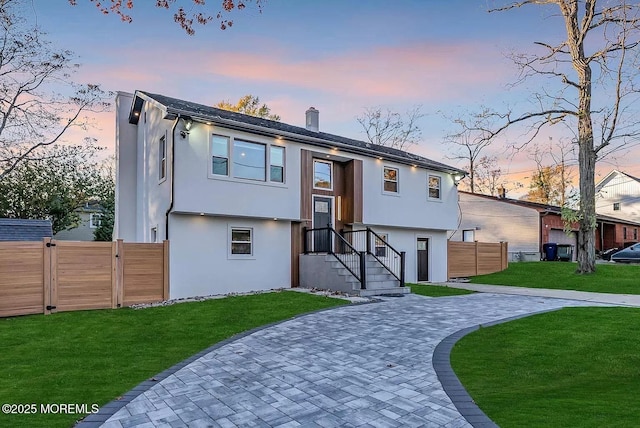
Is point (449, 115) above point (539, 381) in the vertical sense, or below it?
above

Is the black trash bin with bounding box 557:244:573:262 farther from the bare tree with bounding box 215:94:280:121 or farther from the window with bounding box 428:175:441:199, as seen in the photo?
the bare tree with bounding box 215:94:280:121

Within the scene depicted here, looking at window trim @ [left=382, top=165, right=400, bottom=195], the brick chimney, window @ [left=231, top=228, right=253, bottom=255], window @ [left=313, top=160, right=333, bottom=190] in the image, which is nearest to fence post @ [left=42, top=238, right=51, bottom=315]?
window @ [left=231, top=228, right=253, bottom=255]

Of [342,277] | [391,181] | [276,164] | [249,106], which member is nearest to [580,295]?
[391,181]

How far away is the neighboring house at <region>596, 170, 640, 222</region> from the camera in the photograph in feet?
133

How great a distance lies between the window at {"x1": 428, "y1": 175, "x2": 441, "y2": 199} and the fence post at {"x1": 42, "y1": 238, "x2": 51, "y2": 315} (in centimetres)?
1464

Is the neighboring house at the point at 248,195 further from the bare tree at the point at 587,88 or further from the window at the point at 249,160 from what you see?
the bare tree at the point at 587,88

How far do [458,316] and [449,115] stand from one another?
539 inches

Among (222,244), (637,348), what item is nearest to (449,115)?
(222,244)

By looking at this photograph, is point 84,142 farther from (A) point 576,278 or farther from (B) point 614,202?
(B) point 614,202

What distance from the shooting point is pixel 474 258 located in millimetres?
20594

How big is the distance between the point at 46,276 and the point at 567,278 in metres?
19.1

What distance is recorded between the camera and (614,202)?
42250mm

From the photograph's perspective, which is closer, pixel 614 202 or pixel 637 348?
pixel 637 348

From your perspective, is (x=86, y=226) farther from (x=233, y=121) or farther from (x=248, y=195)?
(x=233, y=121)
